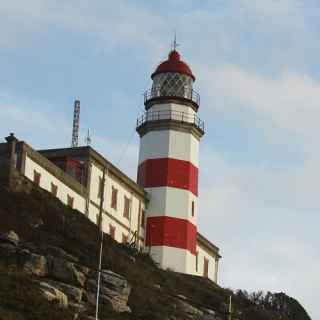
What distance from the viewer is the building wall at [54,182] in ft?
172

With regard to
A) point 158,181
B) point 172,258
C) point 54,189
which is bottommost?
point 172,258

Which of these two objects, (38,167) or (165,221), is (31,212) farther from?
(165,221)

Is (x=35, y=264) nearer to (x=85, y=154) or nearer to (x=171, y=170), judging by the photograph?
(x=85, y=154)

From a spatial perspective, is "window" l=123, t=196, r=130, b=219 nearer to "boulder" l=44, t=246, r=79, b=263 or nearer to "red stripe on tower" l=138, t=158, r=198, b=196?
"red stripe on tower" l=138, t=158, r=198, b=196

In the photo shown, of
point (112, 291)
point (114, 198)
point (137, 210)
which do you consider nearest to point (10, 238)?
point (112, 291)

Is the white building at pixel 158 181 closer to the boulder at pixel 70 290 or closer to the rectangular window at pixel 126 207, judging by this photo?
the rectangular window at pixel 126 207

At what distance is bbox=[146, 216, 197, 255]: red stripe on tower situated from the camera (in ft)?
216

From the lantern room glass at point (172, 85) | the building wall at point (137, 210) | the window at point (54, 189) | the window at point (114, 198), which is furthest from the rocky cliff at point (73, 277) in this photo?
the lantern room glass at point (172, 85)

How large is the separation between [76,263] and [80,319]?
7630 mm

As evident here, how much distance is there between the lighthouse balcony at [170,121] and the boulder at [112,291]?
24.6 meters

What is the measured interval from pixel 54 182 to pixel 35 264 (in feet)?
48.7

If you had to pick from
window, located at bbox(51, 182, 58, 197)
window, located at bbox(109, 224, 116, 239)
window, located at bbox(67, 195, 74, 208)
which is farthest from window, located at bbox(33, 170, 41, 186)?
window, located at bbox(109, 224, 116, 239)

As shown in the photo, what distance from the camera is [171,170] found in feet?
219

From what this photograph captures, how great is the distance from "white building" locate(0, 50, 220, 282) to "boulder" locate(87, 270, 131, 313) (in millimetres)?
14053
